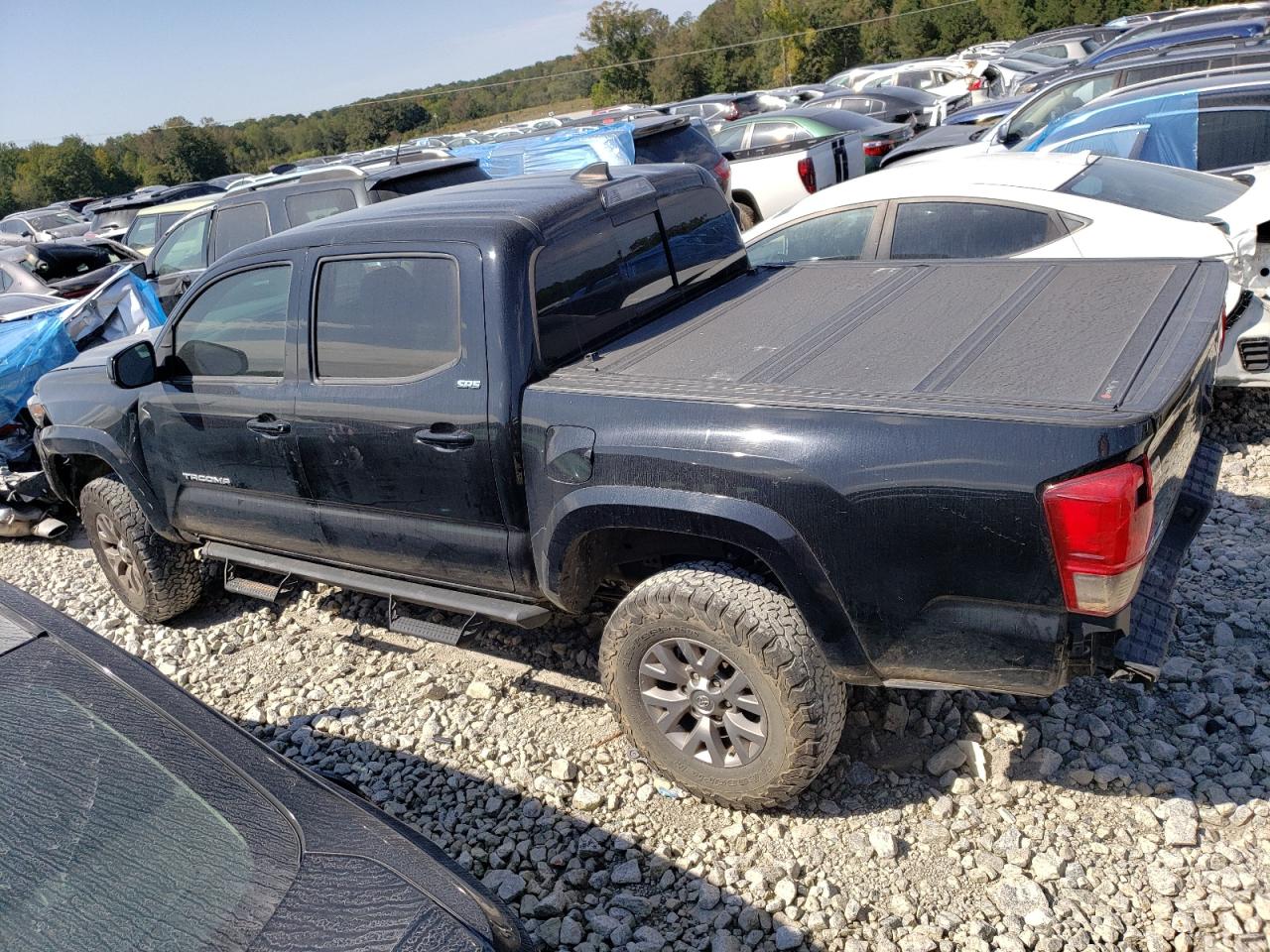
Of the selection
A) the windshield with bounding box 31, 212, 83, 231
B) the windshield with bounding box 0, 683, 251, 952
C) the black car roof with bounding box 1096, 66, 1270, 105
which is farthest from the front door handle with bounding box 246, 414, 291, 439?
the windshield with bounding box 31, 212, 83, 231

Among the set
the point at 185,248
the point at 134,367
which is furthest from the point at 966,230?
the point at 185,248

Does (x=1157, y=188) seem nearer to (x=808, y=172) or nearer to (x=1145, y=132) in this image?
(x=1145, y=132)

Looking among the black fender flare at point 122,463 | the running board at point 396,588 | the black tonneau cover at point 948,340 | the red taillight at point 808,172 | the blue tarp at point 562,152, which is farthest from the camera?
the red taillight at point 808,172

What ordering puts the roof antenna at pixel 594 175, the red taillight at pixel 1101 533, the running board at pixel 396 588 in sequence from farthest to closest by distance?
the roof antenna at pixel 594 175 → the running board at pixel 396 588 → the red taillight at pixel 1101 533

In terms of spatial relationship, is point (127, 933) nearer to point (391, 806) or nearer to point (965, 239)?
point (391, 806)

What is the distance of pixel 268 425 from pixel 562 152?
25.4ft

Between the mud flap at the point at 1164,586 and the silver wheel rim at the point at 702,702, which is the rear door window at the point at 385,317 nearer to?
the silver wheel rim at the point at 702,702

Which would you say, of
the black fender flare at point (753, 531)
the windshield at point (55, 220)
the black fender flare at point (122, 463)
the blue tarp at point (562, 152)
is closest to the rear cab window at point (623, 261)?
the black fender flare at point (753, 531)

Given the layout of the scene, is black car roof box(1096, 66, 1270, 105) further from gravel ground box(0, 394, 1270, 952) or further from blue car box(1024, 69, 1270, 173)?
gravel ground box(0, 394, 1270, 952)

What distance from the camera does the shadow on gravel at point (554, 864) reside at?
2.96 meters

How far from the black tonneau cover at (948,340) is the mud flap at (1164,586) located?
58 cm

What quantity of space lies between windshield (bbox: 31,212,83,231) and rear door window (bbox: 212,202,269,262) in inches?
760

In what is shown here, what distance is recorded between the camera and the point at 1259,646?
3.75 m

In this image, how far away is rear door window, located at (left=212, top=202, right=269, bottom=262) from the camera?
9.41 metres
